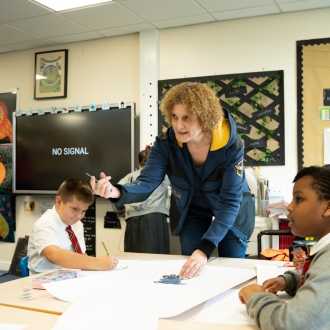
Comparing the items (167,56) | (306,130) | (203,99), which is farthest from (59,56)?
(203,99)

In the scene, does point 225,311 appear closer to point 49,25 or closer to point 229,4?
point 229,4

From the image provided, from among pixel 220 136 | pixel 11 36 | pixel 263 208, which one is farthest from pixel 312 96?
pixel 11 36

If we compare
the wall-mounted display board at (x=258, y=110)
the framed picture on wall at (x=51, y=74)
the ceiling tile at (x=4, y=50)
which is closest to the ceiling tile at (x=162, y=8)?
the wall-mounted display board at (x=258, y=110)

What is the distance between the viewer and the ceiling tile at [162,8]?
356cm

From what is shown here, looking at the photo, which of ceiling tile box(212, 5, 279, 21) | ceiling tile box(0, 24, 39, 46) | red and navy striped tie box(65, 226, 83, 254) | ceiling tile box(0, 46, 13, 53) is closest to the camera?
red and navy striped tie box(65, 226, 83, 254)

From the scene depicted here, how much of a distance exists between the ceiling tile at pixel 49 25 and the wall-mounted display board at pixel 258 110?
1.55m

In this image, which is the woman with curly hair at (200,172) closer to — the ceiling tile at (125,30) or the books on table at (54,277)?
the books on table at (54,277)

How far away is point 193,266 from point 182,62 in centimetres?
302

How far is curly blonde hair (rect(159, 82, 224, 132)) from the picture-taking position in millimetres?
1716

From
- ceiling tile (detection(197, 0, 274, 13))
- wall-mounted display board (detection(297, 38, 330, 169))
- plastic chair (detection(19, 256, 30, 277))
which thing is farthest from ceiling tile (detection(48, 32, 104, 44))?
plastic chair (detection(19, 256, 30, 277))

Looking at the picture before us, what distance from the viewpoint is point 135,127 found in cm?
421

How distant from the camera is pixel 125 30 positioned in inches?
167

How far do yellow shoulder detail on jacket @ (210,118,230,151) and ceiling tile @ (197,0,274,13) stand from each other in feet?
6.82

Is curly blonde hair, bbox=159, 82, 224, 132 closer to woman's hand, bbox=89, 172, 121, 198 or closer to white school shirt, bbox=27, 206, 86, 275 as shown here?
woman's hand, bbox=89, 172, 121, 198
